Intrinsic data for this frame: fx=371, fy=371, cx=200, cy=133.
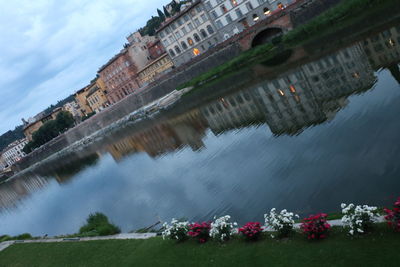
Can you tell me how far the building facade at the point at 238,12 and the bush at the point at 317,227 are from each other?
63709 mm

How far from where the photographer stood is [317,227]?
10.2 m

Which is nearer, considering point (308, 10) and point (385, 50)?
point (385, 50)

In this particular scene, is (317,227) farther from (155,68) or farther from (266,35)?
(155,68)

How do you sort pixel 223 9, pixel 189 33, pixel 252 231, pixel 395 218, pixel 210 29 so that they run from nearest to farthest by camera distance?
pixel 395 218
pixel 252 231
pixel 223 9
pixel 210 29
pixel 189 33

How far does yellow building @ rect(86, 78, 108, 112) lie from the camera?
129500 mm

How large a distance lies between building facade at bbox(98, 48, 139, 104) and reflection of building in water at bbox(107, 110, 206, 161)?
53148 mm

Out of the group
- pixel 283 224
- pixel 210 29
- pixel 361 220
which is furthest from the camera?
pixel 210 29

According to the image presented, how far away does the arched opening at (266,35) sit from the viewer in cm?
6600

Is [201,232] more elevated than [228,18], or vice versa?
[228,18]

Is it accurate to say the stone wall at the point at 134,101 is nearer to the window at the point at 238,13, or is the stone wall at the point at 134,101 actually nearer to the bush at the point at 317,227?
the window at the point at 238,13

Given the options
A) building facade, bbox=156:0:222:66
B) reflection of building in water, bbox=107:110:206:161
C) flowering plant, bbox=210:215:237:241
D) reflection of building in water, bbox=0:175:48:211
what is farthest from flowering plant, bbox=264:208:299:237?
building facade, bbox=156:0:222:66

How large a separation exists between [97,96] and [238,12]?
75326 mm

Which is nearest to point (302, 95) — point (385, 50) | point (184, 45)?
point (385, 50)

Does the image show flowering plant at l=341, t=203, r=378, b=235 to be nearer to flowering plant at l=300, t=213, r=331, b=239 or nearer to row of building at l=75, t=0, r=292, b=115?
flowering plant at l=300, t=213, r=331, b=239
